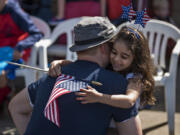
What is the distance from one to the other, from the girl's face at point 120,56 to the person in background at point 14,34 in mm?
1426

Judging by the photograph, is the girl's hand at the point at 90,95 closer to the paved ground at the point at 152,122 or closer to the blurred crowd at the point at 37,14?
the blurred crowd at the point at 37,14

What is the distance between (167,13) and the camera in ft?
16.6

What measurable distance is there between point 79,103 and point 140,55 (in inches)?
23.7

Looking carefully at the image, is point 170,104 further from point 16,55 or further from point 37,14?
point 37,14

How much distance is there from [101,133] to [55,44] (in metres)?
2.50

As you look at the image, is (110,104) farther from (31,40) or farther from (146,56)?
(31,40)

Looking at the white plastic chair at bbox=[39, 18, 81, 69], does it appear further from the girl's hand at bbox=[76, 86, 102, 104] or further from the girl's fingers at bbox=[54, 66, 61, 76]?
the girl's hand at bbox=[76, 86, 102, 104]

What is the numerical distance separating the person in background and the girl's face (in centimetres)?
143

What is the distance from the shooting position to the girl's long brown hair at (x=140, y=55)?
2080 millimetres

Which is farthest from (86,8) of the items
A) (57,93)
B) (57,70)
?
(57,93)

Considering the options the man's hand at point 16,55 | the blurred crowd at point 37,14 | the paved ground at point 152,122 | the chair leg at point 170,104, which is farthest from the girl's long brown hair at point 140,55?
the man's hand at point 16,55

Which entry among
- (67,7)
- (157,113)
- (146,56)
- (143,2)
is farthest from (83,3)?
(146,56)

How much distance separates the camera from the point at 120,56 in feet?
6.97

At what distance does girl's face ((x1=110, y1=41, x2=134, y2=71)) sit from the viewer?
2098 millimetres
